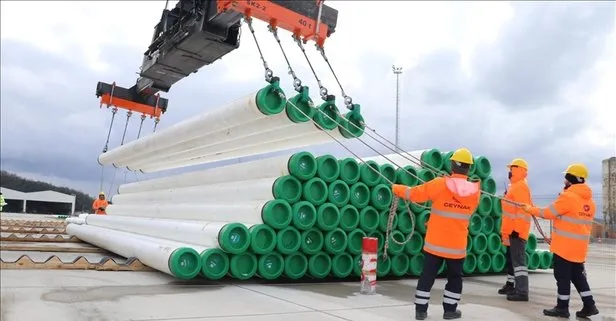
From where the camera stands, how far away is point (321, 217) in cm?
676

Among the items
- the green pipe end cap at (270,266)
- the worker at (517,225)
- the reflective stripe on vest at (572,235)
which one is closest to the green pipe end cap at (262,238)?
the green pipe end cap at (270,266)

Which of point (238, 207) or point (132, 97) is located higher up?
point (132, 97)

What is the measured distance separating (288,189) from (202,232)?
52.0 inches

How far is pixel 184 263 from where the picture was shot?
242 inches

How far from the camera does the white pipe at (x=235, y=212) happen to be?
6.47 m

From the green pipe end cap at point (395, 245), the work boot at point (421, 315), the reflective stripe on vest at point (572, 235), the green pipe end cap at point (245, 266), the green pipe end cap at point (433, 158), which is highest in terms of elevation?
the green pipe end cap at point (433, 158)

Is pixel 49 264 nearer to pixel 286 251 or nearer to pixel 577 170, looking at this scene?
pixel 286 251

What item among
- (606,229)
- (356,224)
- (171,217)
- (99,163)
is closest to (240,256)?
(356,224)

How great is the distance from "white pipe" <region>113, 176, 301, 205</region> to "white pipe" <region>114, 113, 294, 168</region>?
0.72 metres

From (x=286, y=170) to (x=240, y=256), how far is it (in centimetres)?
129

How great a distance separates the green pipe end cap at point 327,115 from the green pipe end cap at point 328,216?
43.6 inches

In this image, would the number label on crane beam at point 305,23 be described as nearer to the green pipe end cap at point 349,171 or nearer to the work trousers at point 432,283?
the green pipe end cap at point 349,171

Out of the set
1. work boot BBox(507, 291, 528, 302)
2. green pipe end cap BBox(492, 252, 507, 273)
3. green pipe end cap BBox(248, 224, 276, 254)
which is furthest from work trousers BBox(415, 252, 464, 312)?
green pipe end cap BBox(492, 252, 507, 273)

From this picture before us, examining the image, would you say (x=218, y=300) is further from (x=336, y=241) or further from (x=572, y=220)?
(x=572, y=220)
